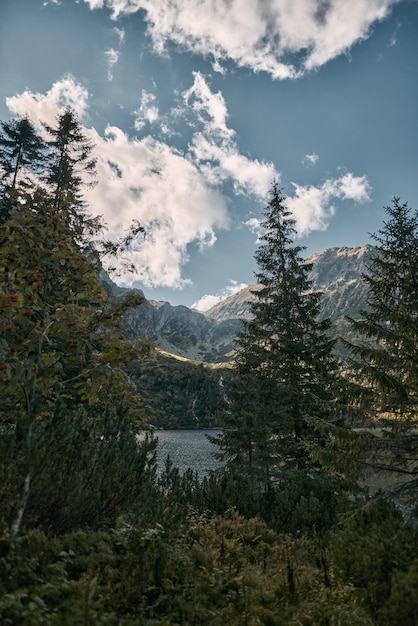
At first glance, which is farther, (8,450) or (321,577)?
(321,577)

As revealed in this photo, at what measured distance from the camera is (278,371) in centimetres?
→ 1742

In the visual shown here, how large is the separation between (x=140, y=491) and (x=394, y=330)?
32.5 feet

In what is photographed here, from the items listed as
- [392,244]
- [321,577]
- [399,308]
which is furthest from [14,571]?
[392,244]

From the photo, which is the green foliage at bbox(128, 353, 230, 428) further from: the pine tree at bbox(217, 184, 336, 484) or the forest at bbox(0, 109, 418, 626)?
the forest at bbox(0, 109, 418, 626)

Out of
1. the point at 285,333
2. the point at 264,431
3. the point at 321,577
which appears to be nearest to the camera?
the point at 321,577

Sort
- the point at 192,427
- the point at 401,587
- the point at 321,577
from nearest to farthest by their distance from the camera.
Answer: the point at 401,587 < the point at 321,577 < the point at 192,427

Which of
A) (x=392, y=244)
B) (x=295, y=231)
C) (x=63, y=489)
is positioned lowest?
(x=63, y=489)

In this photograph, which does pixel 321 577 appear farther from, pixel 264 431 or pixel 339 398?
pixel 264 431

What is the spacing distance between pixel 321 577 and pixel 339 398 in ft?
20.1

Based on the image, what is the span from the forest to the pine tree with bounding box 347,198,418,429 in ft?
0.17

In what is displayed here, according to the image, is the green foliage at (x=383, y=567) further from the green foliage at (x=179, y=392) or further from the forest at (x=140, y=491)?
the green foliage at (x=179, y=392)

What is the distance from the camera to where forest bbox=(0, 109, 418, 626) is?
14.5ft

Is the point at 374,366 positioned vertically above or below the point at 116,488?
above

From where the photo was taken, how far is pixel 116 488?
695 centimetres
